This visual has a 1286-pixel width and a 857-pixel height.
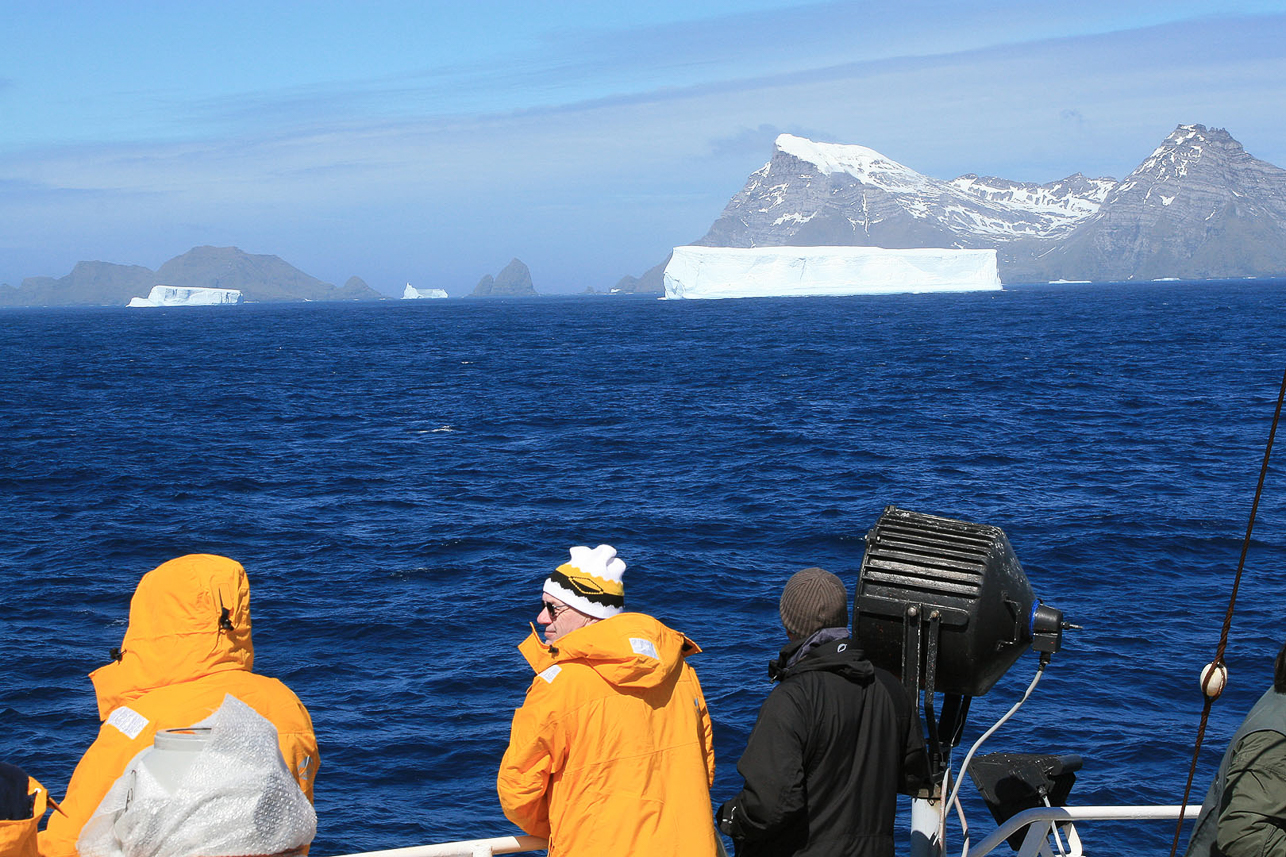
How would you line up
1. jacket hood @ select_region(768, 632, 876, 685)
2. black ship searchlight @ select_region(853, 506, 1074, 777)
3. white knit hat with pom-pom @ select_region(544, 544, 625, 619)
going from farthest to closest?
white knit hat with pom-pom @ select_region(544, 544, 625, 619), black ship searchlight @ select_region(853, 506, 1074, 777), jacket hood @ select_region(768, 632, 876, 685)

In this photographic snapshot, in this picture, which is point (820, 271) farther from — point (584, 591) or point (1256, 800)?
point (1256, 800)

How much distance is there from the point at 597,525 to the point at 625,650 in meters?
13.8

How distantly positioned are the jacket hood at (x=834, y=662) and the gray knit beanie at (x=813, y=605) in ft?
0.13

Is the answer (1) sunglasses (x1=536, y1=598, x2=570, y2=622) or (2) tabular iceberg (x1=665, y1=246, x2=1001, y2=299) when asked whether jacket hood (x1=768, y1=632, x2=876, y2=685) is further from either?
(2) tabular iceberg (x1=665, y1=246, x2=1001, y2=299)

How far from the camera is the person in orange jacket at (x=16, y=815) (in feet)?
6.45

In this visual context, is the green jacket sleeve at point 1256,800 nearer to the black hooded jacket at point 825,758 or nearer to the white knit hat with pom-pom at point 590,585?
the black hooded jacket at point 825,758

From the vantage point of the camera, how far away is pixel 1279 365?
115ft

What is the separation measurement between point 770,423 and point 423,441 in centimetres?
810

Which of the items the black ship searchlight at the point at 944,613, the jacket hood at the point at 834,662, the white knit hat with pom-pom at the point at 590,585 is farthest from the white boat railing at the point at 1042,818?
the white knit hat with pom-pom at the point at 590,585

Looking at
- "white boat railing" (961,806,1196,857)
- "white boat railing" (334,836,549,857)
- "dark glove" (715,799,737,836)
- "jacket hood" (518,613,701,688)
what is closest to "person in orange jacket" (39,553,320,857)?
"white boat railing" (334,836,549,857)

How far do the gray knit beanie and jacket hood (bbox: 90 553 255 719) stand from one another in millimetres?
1287

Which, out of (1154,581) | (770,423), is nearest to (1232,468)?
(1154,581)

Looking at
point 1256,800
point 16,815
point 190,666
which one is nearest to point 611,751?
point 190,666

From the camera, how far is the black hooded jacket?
261 cm
